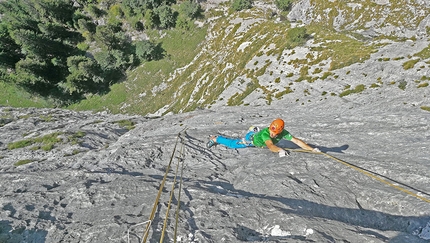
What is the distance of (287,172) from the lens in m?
12.4

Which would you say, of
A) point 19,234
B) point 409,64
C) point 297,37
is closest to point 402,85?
point 409,64

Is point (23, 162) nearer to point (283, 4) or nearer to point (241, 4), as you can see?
point (241, 4)

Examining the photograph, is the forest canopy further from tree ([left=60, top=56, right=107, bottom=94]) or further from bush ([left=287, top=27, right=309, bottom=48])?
bush ([left=287, top=27, right=309, bottom=48])

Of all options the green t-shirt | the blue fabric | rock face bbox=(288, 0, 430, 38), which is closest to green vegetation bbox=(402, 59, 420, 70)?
the green t-shirt

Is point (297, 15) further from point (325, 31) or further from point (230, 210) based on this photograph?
point (230, 210)

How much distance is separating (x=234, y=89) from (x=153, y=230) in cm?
3061

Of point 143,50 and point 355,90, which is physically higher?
point 143,50

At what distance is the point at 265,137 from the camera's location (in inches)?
572

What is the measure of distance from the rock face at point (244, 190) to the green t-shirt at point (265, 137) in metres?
0.73

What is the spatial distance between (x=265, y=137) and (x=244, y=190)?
13.0 feet

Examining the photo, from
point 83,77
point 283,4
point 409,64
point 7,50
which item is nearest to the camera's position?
point 409,64

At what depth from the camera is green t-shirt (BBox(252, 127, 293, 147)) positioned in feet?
47.9

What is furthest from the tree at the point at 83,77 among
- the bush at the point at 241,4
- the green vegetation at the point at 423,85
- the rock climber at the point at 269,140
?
the green vegetation at the point at 423,85

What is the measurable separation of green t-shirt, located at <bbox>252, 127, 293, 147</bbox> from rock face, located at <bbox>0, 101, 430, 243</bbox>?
0.73m
